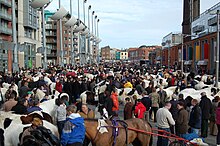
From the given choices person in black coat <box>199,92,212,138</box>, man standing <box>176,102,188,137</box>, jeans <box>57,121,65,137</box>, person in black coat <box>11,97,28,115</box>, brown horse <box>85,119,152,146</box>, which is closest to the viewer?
brown horse <box>85,119,152,146</box>

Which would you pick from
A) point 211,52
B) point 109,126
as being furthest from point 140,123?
point 211,52

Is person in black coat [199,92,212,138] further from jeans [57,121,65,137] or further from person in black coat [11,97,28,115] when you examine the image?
person in black coat [11,97,28,115]

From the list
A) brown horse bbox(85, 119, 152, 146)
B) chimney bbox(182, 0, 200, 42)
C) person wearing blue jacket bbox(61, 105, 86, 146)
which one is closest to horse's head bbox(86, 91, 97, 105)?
brown horse bbox(85, 119, 152, 146)

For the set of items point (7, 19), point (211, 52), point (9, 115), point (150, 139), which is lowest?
point (150, 139)

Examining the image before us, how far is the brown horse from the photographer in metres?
9.05

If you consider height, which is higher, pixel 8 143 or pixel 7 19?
pixel 7 19

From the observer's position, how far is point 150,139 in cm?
1078

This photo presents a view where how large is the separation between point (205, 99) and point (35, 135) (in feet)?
27.5

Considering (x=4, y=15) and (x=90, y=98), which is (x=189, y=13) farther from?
(x=90, y=98)

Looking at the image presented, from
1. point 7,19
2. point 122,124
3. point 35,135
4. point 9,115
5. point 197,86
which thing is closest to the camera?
point 35,135

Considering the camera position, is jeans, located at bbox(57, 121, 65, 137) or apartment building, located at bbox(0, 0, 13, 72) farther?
apartment building, located at bbox(0, 0, 13, 72)

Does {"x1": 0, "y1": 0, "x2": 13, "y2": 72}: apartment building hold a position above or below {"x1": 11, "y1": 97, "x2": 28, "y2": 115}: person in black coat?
above

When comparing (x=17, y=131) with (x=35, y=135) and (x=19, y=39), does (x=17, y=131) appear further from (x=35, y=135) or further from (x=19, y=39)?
(x=19, y=39)

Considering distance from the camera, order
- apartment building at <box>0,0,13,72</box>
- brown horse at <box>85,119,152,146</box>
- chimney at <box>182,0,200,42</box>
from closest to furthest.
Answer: brown horse at <box>85,119,152,146</box>, apartment building at <box>0,0,13,72</box>, chimney at <box>182,0,200,42</box>
